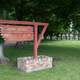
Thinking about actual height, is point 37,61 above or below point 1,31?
below

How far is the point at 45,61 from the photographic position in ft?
32.2

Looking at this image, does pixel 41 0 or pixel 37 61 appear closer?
pixel 37 61

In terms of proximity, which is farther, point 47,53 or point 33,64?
point 47,53

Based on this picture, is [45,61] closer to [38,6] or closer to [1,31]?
[1,31]

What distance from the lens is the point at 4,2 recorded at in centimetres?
1345

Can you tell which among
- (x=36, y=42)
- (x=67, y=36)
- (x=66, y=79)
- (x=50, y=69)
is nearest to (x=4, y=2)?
(x=36, y=42)

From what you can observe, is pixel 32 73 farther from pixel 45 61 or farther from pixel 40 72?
pixel 45 61

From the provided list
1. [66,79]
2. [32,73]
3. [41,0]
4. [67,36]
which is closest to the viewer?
[66,79]

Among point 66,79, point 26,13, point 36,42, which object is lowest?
point 66,79

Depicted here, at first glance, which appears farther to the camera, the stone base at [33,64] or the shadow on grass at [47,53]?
the shadow on grass at [47,53]

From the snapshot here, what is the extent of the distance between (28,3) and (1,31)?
7594 millimetres

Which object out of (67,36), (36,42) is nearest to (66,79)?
(36,42)

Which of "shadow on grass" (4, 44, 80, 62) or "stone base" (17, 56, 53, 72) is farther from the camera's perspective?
"shadow on grass" (4, 44, 80, 62)

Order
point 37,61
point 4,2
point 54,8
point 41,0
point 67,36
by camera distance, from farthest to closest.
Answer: point 67,36 < point 54,8 < point 41,0 < point 4,2 < point 37,61
